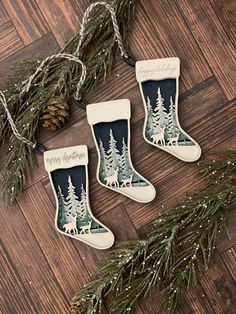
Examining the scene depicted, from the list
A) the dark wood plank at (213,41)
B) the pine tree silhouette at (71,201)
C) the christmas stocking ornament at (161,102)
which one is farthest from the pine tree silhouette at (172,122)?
the pine tree silhouette at (71,201)

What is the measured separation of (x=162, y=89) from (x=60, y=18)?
0.26 meters

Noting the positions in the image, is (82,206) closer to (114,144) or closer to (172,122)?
(114,144)

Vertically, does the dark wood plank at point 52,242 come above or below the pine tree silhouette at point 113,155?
below

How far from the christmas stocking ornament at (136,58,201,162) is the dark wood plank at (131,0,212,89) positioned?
29 millimetres

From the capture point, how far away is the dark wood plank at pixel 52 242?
126cm

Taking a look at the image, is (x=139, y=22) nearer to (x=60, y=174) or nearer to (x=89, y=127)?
(x=89, y=127)

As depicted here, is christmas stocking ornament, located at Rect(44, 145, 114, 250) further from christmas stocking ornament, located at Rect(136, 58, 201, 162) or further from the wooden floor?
christmas stocking ornament, located at Rect(136, 58, 201, 162)

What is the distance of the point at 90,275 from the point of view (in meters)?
1.25

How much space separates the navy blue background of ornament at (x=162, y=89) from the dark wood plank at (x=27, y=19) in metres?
Answer: 0.25

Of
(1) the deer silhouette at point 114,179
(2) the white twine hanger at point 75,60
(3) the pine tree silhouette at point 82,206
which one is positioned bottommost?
(3) the pine tree silhouette at point 82,206

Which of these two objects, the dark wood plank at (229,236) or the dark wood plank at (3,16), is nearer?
the dark wood plank at (229,236)

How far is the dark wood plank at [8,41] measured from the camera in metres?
1.30

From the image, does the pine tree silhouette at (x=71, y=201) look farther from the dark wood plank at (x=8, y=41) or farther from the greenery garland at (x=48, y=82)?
the dark wood plank at (x=8, y=41)

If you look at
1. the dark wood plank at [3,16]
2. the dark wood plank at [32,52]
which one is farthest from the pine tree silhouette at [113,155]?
the dark wood plank at [3,16]
